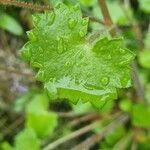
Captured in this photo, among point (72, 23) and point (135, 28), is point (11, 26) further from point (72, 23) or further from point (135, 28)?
point (72, 23)

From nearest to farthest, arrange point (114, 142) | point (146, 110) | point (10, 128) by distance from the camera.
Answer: point (146, 110)
point (114, 142)
point (10, 128)

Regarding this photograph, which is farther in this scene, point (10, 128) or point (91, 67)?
point (10, 128)

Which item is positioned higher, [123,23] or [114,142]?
[123,23]

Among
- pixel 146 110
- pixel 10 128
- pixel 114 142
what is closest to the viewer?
pixel 146 110

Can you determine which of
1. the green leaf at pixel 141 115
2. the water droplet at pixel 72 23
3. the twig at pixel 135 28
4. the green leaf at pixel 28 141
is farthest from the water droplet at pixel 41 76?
the twig at pixel 135 28

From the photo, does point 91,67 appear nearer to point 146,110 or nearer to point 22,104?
point 146,110

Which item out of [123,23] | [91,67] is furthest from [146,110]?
[91,67]

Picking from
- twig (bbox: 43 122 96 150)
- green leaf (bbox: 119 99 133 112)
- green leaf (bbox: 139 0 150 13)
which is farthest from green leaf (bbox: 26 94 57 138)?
green leaf (bbox: 139 0 150 13)

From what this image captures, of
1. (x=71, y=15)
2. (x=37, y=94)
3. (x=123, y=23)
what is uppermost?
(x=71, y=15)
